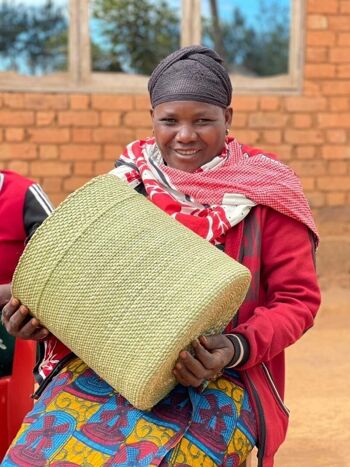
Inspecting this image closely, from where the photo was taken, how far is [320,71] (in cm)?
603

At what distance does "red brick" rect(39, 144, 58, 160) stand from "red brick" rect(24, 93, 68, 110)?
30 cm

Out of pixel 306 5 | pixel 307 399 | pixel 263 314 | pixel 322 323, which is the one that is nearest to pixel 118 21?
pixel 306 5

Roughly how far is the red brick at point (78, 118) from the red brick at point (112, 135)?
8 cm

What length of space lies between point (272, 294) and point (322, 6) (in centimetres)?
443

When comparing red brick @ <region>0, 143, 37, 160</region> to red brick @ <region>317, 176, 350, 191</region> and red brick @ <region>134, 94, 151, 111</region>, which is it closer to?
red brick @ <region>134, 94, 151, 111</region>

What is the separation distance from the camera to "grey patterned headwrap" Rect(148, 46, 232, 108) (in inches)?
81.4

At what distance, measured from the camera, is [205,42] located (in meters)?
5.96

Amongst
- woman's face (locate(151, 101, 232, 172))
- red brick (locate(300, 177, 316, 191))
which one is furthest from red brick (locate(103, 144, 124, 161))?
woman's face (locate(151, 101, 232, 172))

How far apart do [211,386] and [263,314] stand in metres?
0.24

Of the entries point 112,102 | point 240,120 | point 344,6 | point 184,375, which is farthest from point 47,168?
point 184,375

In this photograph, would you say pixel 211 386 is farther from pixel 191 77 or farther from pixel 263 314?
pixel 191 77

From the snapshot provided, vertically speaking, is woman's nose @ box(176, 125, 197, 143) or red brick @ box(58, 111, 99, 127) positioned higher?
woman's nose @ box(176, 125, 197, 143)

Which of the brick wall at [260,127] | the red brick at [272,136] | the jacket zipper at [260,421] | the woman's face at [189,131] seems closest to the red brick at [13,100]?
the brick wall at [260,127]

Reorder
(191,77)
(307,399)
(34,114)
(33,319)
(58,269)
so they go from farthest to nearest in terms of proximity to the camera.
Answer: (34,114), (307,399), (191,77), (33,319), (58,269)
